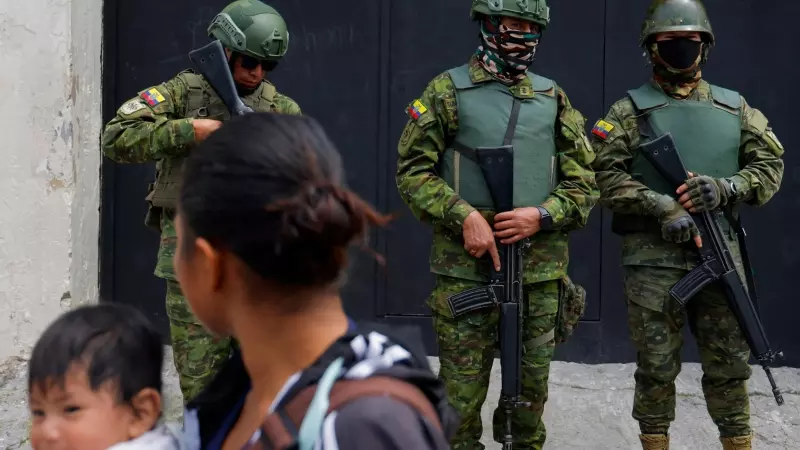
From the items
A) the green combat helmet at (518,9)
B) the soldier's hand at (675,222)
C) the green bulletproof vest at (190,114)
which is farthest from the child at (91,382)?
the soldier's hand at (675,222)

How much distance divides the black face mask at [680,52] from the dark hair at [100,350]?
9.44ft

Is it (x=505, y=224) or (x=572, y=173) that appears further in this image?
(x=572, y=173)

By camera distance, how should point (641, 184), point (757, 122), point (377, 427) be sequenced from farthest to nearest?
1. point (757, 122)
2. point (641, 184)
3. point (377, 427)

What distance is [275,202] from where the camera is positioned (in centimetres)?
112

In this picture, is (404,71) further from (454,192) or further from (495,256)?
(495,256)

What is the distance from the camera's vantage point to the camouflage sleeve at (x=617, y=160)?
3.76m

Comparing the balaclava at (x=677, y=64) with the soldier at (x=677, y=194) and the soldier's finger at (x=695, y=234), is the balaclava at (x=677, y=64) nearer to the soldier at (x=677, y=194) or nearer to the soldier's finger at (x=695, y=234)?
the soldier at (x=677, y=194)

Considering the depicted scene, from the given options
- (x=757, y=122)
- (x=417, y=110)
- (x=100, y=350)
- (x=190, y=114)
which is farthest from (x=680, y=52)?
(x=100, y=350)

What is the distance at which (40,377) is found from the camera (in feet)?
4.74

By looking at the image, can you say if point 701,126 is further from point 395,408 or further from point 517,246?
point 395,408

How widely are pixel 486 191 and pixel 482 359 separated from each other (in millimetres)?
628

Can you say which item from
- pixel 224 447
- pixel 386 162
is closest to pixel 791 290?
pixel 386 162

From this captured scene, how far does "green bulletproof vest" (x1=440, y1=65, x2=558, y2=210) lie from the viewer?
361cm

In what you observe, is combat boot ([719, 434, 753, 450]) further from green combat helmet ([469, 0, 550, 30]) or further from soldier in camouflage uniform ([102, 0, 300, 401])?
soldier in camouflage uniform ([102, 0, 300, 401])
